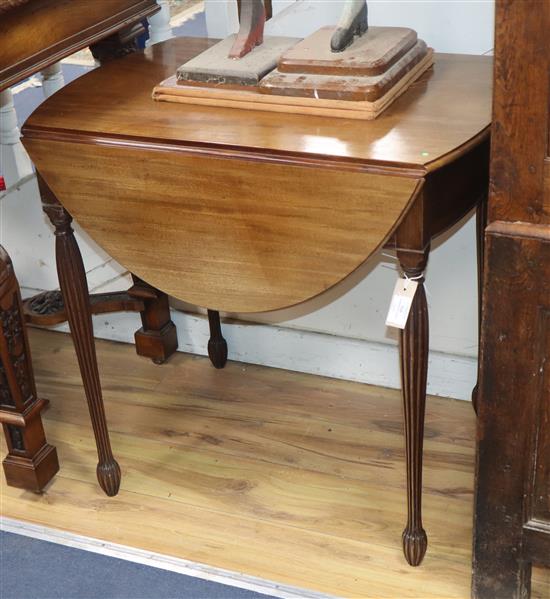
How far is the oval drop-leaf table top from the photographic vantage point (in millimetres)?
1561

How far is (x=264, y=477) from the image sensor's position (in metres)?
2.19

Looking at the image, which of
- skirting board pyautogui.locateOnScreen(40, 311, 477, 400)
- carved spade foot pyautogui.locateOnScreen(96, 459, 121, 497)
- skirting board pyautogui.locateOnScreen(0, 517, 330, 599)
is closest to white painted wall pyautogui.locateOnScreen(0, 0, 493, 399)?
skirting board pyautogui.locateOnScreen(40, 311, 477, 400)

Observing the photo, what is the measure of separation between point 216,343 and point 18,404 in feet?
1.90

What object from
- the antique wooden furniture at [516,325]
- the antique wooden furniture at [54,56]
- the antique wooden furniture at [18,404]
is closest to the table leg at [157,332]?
the antique wooden furniture at [54,56]

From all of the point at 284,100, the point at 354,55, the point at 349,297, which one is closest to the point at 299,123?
the point at 284,100

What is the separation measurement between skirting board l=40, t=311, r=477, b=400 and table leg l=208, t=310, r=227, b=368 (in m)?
0.04

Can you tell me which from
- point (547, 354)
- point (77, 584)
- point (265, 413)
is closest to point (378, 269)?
point (265, 413)

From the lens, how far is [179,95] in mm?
1805

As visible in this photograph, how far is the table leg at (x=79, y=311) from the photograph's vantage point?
187cm

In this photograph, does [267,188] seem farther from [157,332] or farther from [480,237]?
[157,332]

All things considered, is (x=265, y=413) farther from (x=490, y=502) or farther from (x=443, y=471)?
(x=490, y=502)

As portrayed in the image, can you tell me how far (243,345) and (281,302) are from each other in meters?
0.87

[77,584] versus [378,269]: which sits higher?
[378,269]

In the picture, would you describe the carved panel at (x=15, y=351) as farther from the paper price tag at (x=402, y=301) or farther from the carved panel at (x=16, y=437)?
the paper price tag at (x=402, y=301)
